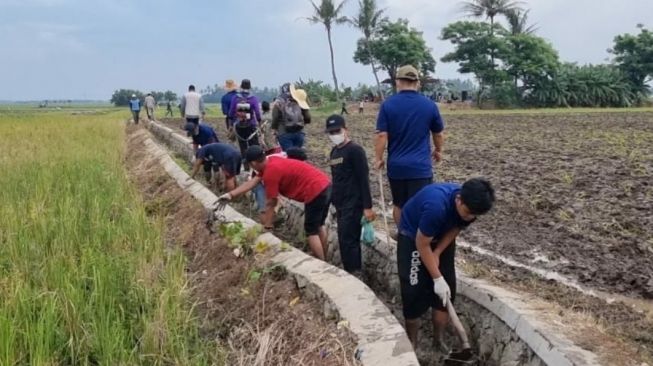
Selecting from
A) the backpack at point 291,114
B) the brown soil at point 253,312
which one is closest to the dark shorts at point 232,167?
the backpack at point 291,114

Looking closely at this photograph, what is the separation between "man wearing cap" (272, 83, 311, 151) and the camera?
700 centimetres

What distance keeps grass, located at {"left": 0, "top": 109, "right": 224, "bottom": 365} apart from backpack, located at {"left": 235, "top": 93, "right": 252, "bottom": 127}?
2190 millimetres

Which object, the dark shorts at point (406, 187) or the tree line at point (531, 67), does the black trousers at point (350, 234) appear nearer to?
the dark shorts at point (406, 187)

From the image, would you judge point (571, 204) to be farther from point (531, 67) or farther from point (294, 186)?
point (531, 67)

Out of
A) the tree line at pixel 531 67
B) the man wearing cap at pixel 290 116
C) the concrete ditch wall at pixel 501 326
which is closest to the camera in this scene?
the concrete ditch wall at pixel 501 326

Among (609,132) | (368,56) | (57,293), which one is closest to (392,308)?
(57,293)

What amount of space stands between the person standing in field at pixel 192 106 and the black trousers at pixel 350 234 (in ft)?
23.4

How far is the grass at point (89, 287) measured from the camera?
3.00 m

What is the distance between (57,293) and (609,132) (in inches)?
593

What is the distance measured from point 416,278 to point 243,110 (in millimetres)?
4994

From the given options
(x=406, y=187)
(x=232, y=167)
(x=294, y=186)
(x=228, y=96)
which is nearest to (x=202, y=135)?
(x=228, y=96)

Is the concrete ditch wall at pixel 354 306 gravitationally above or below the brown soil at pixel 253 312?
above

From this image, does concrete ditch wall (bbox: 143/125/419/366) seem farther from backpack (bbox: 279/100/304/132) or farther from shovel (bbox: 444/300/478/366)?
backpack (bbox: 279/100/304/132)

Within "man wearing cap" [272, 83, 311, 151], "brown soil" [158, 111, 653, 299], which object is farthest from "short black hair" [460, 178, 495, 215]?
"man wearing cap" [272, 83, 311, 151]
